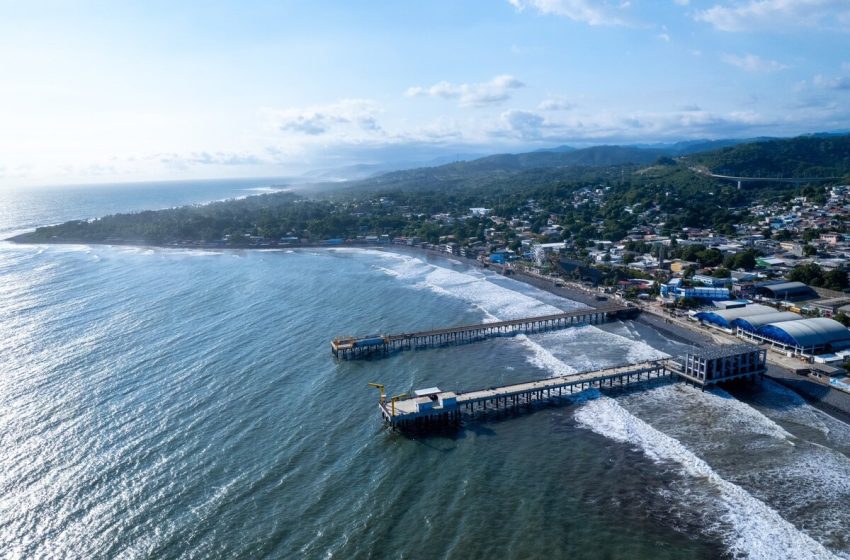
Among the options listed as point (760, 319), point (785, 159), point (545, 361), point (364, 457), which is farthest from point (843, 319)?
point (785, 159)

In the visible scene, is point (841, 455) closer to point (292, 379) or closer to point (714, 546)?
point (714, 546)

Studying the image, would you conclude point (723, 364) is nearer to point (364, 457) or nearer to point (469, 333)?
point (469, 333)

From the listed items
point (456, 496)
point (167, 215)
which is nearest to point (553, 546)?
point (456, 496)

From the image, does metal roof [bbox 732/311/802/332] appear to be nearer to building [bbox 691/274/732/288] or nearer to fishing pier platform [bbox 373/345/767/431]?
fishing pier platform [bbox 373/345/767/431]

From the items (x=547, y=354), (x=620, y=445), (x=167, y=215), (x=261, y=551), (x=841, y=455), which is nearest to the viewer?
(x=261, y=551)

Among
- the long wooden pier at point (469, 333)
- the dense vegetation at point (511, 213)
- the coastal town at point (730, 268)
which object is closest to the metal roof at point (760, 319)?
the coastal town at point (730, 268)
